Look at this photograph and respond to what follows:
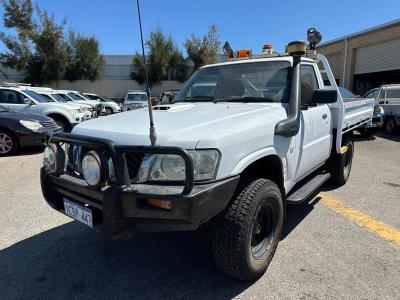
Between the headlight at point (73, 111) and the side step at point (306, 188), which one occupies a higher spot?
the headlight at point (73, 111)

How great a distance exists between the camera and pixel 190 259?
11.0ft

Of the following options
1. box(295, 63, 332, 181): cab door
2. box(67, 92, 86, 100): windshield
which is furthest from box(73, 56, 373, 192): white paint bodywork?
box(67, 92, 86, 100): windshield

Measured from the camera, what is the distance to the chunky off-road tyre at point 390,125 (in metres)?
12.5

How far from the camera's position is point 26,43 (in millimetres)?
30531

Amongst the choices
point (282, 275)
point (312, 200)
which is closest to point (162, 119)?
point (282, 275)

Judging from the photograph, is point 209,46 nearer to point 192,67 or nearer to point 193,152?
point 192,67

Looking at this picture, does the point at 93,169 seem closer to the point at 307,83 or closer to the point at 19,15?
the point at 307,83

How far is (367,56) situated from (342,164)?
2014cm

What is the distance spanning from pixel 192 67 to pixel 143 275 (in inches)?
1385

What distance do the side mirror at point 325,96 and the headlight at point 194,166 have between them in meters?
1.78

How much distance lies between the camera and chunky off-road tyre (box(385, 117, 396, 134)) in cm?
1255

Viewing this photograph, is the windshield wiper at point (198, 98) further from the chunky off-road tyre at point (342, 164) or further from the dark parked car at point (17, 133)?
the dark parked car at point (17, 133)

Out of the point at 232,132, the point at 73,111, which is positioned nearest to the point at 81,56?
the point at 73,111

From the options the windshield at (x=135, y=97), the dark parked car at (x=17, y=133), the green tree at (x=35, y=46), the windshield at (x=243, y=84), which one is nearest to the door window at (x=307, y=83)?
the windshield at (x=243, y=84)
